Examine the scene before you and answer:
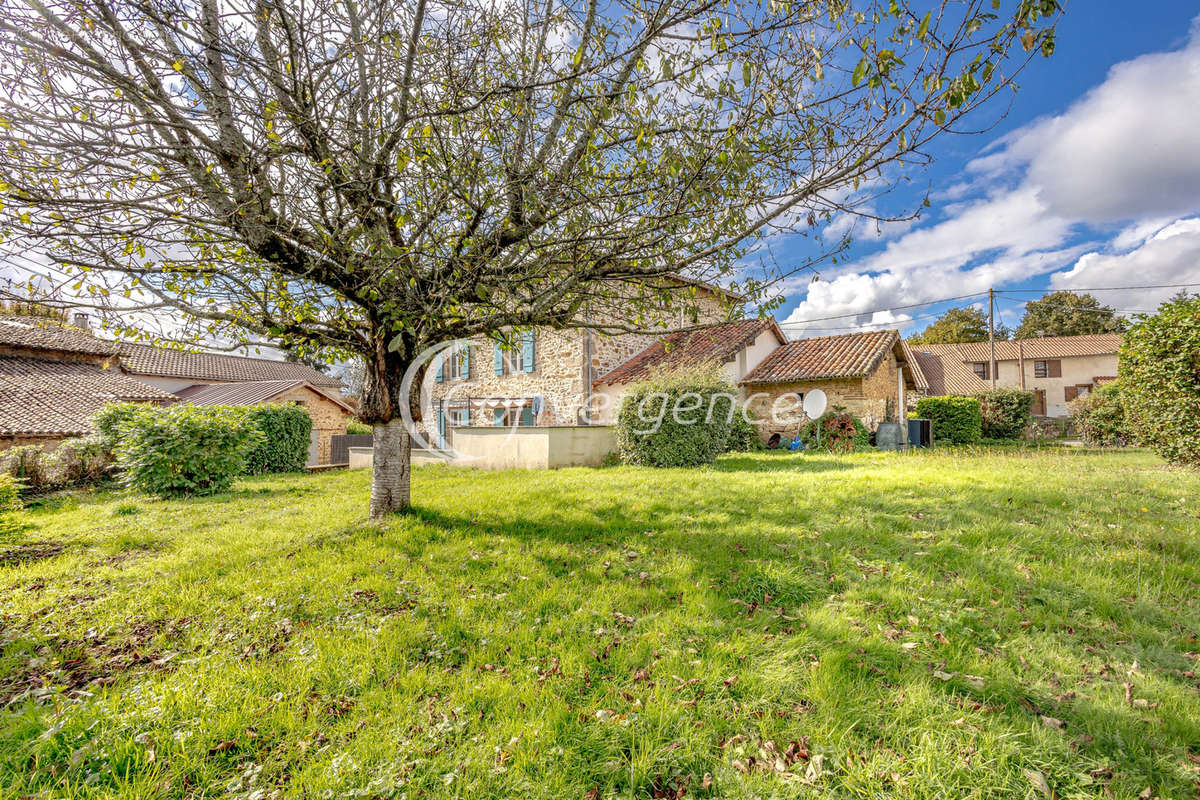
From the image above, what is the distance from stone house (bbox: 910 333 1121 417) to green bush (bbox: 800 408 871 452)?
22.2 m

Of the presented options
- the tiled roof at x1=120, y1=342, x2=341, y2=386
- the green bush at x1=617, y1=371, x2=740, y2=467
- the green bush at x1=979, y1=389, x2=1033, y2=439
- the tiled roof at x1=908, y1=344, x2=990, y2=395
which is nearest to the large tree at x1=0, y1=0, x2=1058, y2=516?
the green bush at x1=617, y1=371, x2=740, y2=467

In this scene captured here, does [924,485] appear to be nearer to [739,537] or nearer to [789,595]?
[739,537]

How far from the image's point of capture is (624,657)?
290 centimetres

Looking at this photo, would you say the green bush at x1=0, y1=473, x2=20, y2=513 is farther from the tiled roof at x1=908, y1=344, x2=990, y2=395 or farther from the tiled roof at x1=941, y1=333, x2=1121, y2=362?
the tiled roof at x1=941, y1=333, x2=1121, y2=362

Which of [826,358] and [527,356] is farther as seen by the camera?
[527,356]

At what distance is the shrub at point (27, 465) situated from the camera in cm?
1073

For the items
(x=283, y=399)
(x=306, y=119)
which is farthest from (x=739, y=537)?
(x=283, y=399)

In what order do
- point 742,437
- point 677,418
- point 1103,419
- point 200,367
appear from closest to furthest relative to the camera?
point 677,418
point 742,437
point 1103,419
point 200,367

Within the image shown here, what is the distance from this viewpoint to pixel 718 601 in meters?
3.50

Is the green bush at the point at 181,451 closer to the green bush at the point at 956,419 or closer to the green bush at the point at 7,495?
the green bush at the point at 7,495

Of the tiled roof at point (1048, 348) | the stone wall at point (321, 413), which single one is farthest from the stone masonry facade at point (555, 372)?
the tiled roof at point (1048, 348)

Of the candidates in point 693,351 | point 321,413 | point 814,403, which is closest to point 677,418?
point 693,351

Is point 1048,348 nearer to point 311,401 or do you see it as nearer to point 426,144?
point 426,144

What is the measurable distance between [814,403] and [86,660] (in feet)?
48.7
